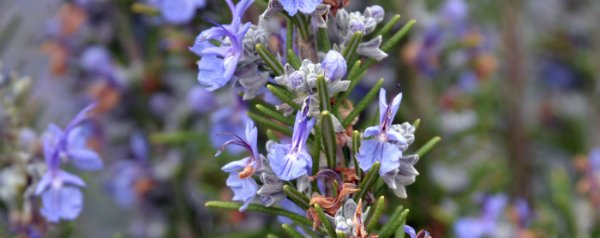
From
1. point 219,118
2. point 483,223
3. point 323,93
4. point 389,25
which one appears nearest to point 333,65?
point 323,93

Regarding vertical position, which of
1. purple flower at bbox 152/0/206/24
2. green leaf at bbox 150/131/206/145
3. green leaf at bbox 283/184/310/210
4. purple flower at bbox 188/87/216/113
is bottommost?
green leaf at bbox 150/131/206/145

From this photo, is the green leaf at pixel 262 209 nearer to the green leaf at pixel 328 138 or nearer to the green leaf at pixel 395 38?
the green leaf at pixel 328 138

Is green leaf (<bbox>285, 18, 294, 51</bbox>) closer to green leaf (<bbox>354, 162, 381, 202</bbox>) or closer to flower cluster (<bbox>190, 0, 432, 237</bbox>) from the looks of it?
flower cluster (<bbox>190, 0, 432, 237</bbox>)

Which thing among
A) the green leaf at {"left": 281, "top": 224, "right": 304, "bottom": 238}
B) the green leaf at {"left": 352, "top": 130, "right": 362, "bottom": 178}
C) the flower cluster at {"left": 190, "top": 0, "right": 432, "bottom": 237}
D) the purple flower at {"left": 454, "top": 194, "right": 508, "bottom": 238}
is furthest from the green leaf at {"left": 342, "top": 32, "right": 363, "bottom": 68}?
the purple flower at {"left": 454, "top": 194, "right": 508, "bottom": 238}

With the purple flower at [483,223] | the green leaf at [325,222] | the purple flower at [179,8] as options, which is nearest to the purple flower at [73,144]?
the purple flower at [179,8]

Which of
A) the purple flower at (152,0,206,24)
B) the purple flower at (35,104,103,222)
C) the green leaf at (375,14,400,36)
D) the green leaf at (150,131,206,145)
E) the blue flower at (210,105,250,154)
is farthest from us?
the green leaf at (150,131,206,145)
